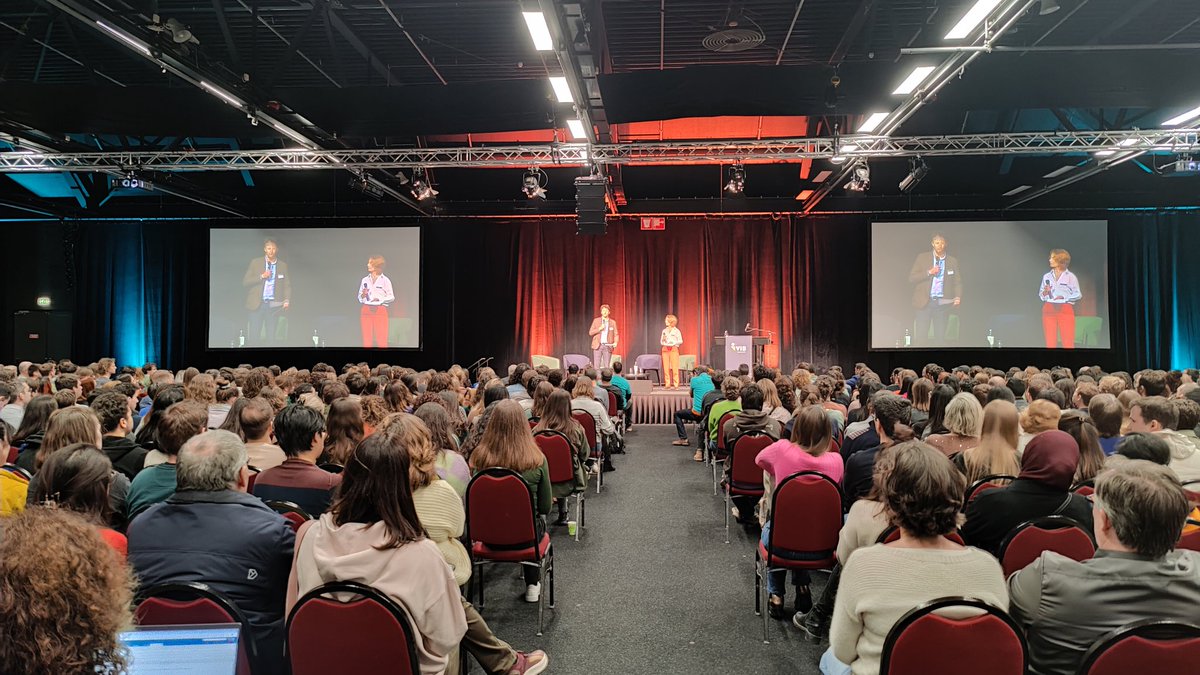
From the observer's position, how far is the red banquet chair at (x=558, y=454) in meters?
4.89

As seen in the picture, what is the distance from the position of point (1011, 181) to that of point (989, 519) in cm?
1309

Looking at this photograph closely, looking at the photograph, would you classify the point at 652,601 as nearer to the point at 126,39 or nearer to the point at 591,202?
the point at 126,39

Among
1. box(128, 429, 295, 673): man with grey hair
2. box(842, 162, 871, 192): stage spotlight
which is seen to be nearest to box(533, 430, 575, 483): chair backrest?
box(128, 429, 295, 673): man with grey hair

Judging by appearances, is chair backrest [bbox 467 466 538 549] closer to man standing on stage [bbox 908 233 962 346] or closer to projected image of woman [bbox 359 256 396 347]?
projected image of woman [bbox 359 256 396 347]

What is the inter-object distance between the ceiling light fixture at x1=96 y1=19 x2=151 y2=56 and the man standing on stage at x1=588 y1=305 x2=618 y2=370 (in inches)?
366

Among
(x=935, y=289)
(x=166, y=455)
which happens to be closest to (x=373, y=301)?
(x=935, y=289)

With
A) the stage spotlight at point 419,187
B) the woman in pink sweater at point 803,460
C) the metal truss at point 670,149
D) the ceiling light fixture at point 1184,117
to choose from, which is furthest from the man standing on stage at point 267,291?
the ceiling light fixture at point 1184,117

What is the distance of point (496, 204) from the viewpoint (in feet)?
49.6

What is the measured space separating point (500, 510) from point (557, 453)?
53.4 inches

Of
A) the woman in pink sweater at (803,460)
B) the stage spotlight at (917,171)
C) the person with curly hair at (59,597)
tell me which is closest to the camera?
the person with curly hair at (59,597)

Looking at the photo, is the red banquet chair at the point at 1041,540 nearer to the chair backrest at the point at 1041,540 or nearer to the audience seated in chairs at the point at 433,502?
the chair backrest at the point at 1041,540

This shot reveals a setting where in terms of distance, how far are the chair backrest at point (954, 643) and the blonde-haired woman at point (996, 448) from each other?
192cm

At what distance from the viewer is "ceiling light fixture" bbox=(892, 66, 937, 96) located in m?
7.26

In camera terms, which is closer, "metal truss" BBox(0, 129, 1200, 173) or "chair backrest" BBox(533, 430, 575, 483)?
"chair backrest" BBox(533, 430, 575, 483)
